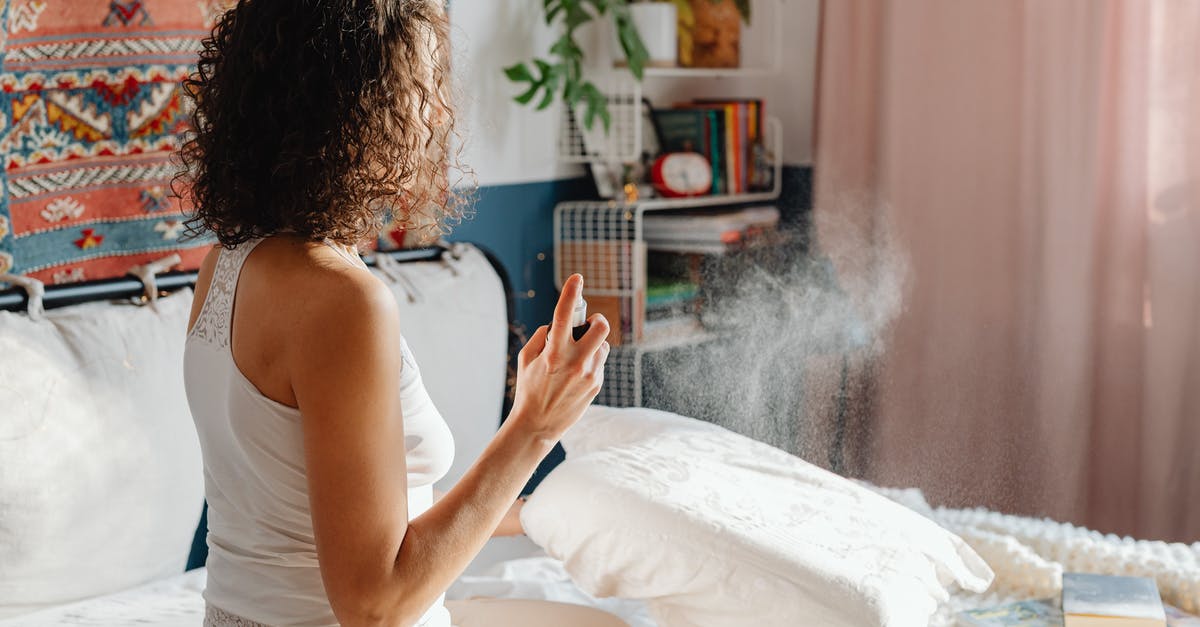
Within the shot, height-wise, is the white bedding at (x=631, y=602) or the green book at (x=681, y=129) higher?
the green book at (x=681, y=129)

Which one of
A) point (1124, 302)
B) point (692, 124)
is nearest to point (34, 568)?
point (692, 124)

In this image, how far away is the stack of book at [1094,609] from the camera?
1.47 metres

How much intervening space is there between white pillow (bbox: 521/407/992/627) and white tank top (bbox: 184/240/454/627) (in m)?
0.45

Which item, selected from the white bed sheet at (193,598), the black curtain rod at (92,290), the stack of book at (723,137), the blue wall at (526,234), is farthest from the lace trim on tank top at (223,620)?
the stack of book at (723,137)

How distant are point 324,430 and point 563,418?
0.73ft

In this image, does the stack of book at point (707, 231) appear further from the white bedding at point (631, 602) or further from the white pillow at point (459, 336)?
the white bedding at point (631, 602)

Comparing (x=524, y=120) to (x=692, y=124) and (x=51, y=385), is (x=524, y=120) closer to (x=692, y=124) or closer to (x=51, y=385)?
(x=692, y=124)

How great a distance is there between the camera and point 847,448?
9.96ft

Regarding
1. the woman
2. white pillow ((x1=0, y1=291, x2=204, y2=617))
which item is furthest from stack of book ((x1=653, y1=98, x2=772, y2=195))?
the woman

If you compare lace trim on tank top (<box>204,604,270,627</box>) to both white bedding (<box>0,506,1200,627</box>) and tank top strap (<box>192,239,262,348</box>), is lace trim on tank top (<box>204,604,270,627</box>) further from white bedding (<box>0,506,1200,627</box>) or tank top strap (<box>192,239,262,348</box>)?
white bedding (<box>0,506,1200,627</box>)

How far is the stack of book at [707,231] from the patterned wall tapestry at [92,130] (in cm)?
129

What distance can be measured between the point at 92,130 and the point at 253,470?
111 centimetres

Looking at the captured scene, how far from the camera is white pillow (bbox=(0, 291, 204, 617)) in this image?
158cm

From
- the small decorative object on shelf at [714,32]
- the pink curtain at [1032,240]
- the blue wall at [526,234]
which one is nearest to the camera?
the pink curtain at [1032,240]
